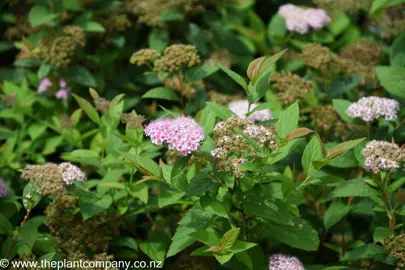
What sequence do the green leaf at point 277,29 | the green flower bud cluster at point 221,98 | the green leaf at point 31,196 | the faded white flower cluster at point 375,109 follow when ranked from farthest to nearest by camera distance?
the green leaf at point 277,29, the green flower bud cluster at point 221,98, the faded white flower cluster at point 375,109, the green leaf at point 31,196

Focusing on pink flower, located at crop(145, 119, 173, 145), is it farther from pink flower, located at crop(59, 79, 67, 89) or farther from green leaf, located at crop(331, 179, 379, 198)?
pink flower, located at crop(59, 79, 67, 89)

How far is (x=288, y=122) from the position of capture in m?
2.41

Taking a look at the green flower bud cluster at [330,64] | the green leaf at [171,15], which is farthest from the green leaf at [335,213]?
the green leaf at [171,15]

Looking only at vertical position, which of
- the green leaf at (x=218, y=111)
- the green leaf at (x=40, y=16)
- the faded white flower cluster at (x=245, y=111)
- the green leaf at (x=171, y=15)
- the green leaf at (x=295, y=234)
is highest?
the green leaf at (x=218, y=111)

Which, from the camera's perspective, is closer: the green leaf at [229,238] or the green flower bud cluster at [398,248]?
the green leaf at [229,238]

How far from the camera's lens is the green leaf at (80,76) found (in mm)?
3611

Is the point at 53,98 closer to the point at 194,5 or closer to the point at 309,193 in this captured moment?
the point at 194,5

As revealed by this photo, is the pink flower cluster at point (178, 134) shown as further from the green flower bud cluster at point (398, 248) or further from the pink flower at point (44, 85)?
the pink flower at point (44, 85)

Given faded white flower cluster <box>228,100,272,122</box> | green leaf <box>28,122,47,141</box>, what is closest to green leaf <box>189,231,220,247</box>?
faded white flower cluster <box>228,100,272,122</box>

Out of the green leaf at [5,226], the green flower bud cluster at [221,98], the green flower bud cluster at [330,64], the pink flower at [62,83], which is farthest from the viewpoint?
the pink flower at [62,83]

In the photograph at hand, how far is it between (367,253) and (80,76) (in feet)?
6.58

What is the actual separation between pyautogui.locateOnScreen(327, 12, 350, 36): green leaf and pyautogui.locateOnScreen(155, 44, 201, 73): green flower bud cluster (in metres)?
1.45

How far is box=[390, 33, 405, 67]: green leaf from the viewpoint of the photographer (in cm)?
340

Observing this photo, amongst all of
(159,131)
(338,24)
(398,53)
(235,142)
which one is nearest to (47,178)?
(159,131)
